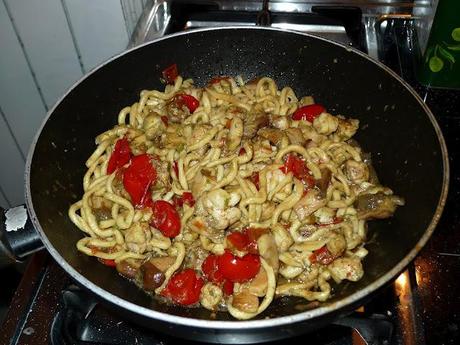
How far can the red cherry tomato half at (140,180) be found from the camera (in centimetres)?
177

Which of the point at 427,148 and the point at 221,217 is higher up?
the point at 427,148

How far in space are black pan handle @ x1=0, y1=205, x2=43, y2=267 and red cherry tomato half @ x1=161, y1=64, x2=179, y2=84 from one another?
883 mm

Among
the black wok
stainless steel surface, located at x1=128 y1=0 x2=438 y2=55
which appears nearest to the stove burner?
the black wok

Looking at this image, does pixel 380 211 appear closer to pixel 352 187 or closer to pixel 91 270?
pixel 352 187

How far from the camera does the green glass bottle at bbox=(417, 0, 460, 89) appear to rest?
2.11 meters

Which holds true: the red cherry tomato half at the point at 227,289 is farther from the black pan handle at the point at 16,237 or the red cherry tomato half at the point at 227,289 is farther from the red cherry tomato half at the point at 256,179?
the black pan handle at the point at 16,237

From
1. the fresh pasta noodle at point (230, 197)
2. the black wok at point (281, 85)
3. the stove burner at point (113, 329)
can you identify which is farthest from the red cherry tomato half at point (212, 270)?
the stove burner at point (113, 329)

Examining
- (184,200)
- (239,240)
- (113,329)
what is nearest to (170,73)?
(184,200)

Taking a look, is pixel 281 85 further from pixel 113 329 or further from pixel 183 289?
pixel 113 329

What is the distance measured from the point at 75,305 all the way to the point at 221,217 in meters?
0.56

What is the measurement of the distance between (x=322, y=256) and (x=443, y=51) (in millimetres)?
1225

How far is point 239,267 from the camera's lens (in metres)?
1.55

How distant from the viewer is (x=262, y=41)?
2020 mm

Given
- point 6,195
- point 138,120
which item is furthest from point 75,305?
point 6,195
